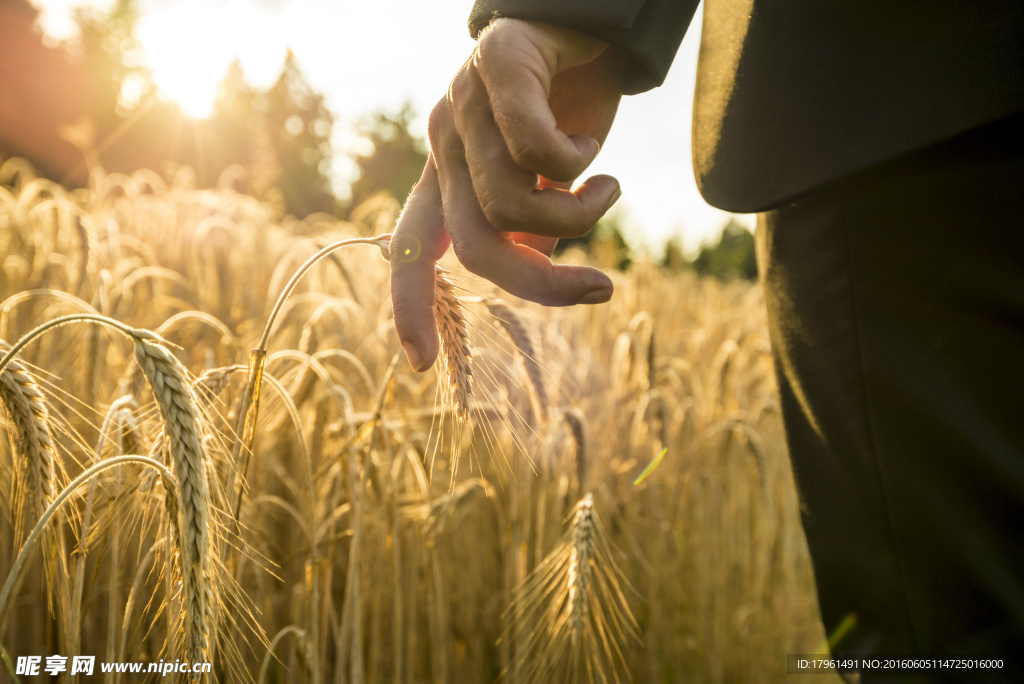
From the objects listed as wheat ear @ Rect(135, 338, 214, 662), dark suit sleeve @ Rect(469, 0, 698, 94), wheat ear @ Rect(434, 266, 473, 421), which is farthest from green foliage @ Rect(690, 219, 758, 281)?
wheat ear @ Rect(135, 338, 214, 662)

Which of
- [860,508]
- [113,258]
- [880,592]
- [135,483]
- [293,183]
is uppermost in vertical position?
[293,183]

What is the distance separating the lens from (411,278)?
2.43 feet

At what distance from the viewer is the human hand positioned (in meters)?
0.64

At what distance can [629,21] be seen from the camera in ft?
2.52

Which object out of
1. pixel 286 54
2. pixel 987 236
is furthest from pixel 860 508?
pixel 286 54

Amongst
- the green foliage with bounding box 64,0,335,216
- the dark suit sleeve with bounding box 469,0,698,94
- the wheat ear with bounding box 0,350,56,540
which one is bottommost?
the wheat ear with bounding box 0,350,56,540

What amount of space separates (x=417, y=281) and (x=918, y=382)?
0.98 m

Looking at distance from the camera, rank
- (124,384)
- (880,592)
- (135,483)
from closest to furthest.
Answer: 1. (135,483)
2. (880,592)
3. (124,384)

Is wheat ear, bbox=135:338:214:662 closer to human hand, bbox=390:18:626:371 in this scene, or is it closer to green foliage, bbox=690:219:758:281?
human hand, bbox=390:18:626:371

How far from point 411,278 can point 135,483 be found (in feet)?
2.43

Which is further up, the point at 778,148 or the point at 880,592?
the point at 778,148

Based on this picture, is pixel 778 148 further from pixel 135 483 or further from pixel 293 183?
pixel 293 183

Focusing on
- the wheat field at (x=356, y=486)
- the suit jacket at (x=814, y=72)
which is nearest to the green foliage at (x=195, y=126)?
the wheat field at (x=356, y=486)

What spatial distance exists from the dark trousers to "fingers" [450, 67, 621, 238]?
67 cm
